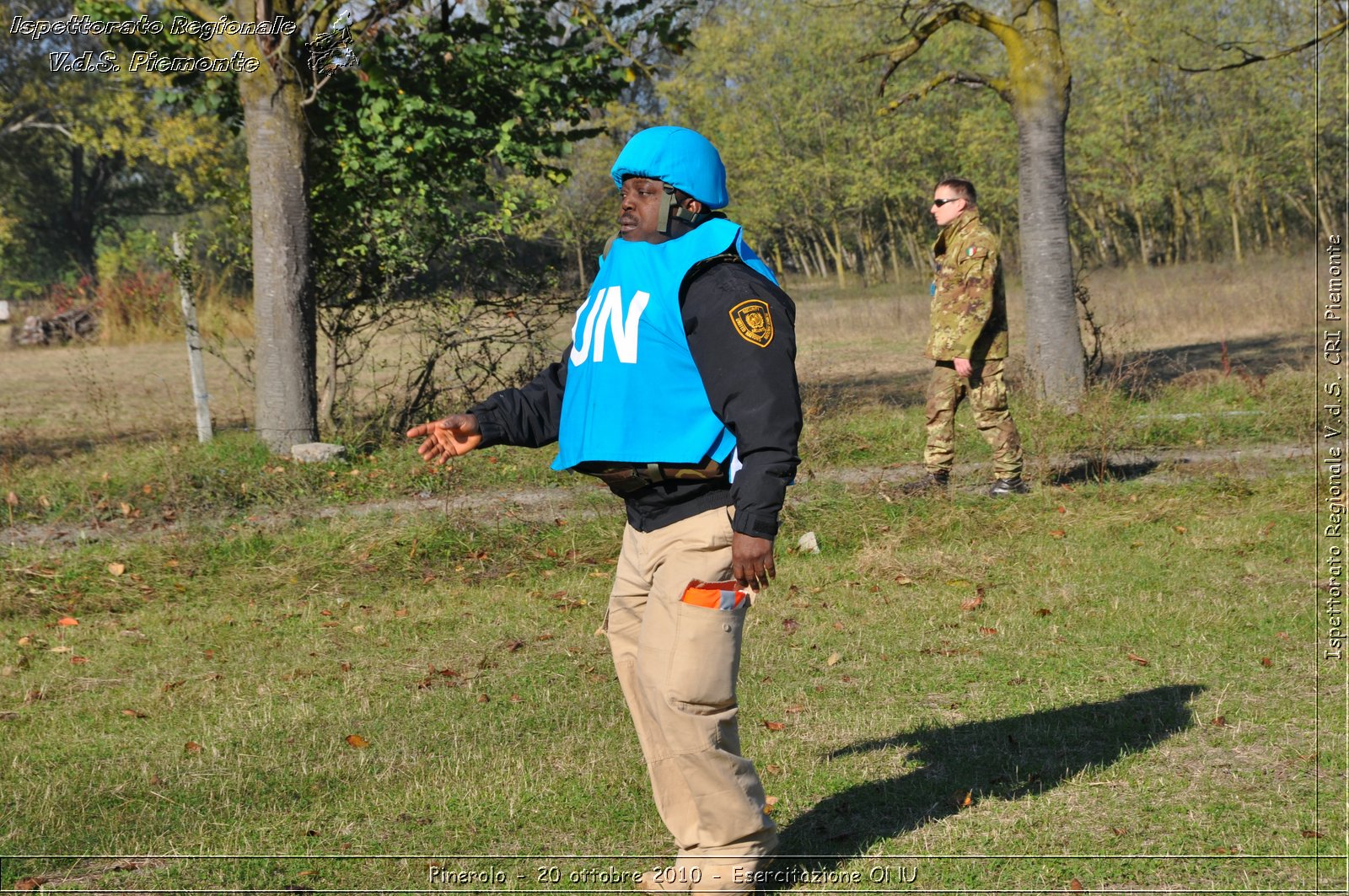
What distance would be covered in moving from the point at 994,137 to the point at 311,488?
1468 inches

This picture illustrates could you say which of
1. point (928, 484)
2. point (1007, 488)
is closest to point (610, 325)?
point (928, 484)

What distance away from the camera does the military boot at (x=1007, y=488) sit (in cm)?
939

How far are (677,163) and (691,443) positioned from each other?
0.78 metres

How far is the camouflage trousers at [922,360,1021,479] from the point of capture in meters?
9.30

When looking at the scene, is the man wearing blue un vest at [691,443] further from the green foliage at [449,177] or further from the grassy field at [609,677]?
the green foliage at [449,177]

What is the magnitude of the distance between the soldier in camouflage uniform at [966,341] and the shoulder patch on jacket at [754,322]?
6.09m

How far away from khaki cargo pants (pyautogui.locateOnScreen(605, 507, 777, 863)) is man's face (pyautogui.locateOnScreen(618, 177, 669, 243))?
80 cm

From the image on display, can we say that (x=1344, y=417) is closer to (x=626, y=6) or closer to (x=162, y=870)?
(x=626, y=6)

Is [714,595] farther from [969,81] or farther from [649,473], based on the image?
[969,81]

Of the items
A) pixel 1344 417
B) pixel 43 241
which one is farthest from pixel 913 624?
pixel 43 241

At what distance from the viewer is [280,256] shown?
11.5 meters

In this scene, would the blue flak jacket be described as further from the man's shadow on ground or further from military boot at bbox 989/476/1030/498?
military boot at bbox 989/476/1030/498

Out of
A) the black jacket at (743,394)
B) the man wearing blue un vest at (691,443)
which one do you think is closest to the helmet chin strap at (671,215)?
the man wearing blue un vest at (691,443)

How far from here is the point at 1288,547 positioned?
26.1ft
